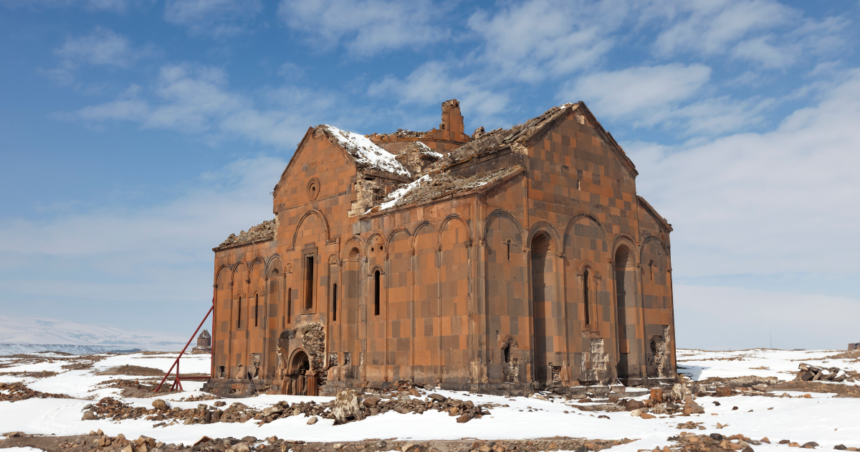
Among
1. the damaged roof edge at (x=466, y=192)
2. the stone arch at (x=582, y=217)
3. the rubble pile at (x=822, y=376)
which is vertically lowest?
the rubble pile at (x=822, y=376)

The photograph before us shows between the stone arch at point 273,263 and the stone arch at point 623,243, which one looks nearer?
the stone arch at point 623,243

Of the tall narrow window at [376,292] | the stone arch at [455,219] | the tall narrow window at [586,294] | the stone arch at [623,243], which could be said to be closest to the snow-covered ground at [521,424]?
the tall narrow window at [586,294]

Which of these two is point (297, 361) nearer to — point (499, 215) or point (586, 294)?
point (499, 215)

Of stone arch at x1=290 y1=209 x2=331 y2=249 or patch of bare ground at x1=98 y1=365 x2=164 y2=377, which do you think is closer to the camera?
stone arch at x1=290 y1=209 x2=331 y2=249

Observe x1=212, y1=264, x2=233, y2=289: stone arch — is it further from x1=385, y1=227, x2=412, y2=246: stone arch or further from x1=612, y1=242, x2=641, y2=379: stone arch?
x1=612, y1=242, x2=641, y2=379: stone arch

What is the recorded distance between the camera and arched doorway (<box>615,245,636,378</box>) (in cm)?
2220

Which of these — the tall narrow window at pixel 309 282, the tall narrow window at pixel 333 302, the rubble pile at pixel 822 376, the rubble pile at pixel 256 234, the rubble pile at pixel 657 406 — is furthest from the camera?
the rubble pile at pixel 256 234

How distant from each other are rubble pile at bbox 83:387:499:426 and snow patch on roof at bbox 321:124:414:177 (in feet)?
31.3

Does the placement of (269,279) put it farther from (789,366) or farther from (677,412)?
(789,366)

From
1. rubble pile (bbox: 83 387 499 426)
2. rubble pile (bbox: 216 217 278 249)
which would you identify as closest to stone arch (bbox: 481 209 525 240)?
rubble pile (bbox: 83 387 499 426)

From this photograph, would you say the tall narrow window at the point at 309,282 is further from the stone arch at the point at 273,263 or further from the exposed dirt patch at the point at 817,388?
the exposed dirt patch at the point at 817,388

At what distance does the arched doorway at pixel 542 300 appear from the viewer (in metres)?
19.5

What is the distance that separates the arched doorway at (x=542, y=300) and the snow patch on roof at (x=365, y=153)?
6405 mm

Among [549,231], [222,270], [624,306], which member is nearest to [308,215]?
[222,270]
